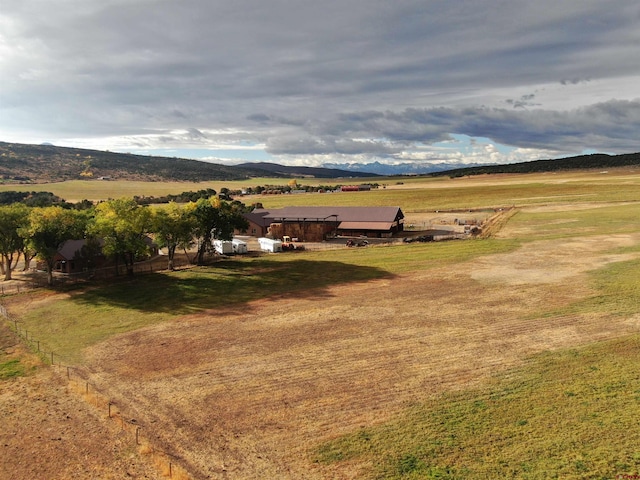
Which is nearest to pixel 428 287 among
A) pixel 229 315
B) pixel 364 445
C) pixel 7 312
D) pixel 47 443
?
pixel 229 315

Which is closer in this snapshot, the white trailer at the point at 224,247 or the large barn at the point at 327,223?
the white trailer at the point at 224,247

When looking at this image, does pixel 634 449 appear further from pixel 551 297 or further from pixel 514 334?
pixel 551 297

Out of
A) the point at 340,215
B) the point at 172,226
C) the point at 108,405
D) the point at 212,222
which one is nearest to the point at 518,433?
the point at 108,405

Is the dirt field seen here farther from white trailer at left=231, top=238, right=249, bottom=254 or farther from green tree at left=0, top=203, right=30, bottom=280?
green tree at left=0, top=203, right=30, bottom=280

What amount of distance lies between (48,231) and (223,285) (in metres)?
21.6

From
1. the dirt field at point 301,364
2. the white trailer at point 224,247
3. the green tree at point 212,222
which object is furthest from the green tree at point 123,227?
the dirt field at point 301,364

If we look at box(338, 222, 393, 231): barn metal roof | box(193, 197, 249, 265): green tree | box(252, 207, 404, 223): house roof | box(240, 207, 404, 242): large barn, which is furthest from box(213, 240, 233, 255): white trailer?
box(338, 222, 393, 231): barn metal roof

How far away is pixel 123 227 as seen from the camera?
5316 centimetres

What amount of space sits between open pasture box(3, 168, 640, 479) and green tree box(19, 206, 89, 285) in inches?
250

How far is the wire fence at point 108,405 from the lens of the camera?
19.1m

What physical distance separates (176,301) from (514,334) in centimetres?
3252

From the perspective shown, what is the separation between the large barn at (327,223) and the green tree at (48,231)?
130 feet

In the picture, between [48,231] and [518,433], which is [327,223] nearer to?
[48,231]

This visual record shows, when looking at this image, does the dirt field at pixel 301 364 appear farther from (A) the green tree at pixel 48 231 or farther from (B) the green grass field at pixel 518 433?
(A) the green tree at pixel 48 231
